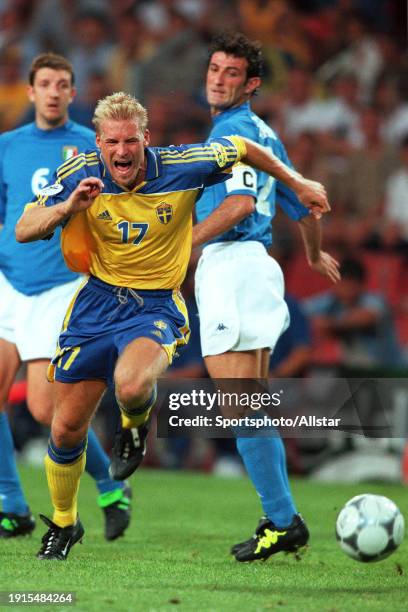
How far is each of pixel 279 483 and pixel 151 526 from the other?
1832 millimetres

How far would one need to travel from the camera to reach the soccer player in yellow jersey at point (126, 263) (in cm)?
506

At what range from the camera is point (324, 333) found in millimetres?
10438

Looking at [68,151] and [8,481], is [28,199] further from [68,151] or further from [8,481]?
[8,481]

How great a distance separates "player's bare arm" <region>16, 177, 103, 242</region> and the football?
175cm

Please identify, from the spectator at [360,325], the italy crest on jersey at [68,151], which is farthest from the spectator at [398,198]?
the italy crest on jersey at [68,151]

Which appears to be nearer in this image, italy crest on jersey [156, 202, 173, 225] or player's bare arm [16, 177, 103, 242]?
player's bare arm [16, 177, 103, 242]

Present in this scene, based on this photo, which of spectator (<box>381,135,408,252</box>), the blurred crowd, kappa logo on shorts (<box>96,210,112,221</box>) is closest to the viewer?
kappa logo on shorts (<box>96,210,112,221</box>)

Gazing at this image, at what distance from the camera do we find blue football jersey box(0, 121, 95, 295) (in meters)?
6.54

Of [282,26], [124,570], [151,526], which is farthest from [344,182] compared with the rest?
[124,570]

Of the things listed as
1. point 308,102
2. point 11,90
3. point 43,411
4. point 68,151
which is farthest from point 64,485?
point 11,90

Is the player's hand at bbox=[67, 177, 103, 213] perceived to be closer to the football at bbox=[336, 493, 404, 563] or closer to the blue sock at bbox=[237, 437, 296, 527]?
the blue sock at bbox=[237, 437, 296, 527]

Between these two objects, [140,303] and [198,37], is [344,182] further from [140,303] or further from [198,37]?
[140,303]

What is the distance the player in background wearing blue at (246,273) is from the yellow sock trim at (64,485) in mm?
845

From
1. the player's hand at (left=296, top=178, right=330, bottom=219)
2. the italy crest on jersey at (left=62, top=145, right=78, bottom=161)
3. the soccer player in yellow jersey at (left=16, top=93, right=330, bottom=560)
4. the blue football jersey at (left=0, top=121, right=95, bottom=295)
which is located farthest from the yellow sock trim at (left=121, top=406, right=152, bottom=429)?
the italy crest on jersey at (left=62, top=145, right=78, bottom=161)
